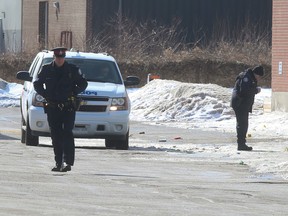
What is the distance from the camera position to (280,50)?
3522cm

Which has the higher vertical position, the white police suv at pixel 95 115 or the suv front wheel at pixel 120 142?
the white police suv at pixel 95 115

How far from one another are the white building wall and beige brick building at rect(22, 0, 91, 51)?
0.88 meters

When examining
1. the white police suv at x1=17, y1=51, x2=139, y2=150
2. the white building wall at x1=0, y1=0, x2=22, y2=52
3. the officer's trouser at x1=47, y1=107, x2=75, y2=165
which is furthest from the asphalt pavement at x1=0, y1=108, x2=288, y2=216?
the white building wall at x1=0, y1=0, x2=22, y2=52

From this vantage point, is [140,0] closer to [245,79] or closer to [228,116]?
[228,116]

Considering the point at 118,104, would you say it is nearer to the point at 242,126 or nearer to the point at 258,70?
the point at 242,126

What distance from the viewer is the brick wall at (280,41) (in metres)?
34.8

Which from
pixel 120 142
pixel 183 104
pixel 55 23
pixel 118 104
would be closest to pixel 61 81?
pixel 118 104

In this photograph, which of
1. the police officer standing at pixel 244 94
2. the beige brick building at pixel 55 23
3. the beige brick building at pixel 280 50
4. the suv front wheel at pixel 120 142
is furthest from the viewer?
the beige brick building at pixel 55 23

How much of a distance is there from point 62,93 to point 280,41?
20291 millimetres

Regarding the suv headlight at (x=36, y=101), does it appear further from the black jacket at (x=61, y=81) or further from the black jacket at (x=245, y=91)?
the black jacket at (x=61, y=81)

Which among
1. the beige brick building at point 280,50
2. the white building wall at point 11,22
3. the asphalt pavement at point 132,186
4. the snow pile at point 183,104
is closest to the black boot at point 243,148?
the asphalt pavement at point 132,186

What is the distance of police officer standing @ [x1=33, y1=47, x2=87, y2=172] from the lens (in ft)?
51.8

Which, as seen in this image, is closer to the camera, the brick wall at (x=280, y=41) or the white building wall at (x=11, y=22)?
the brick wall at (x=280, y=41)

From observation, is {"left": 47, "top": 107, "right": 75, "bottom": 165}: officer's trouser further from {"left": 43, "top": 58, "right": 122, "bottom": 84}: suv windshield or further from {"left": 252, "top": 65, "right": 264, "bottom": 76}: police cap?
{"left": 252, "top": 65, "right": 264, "bottom": 76}: police cap
